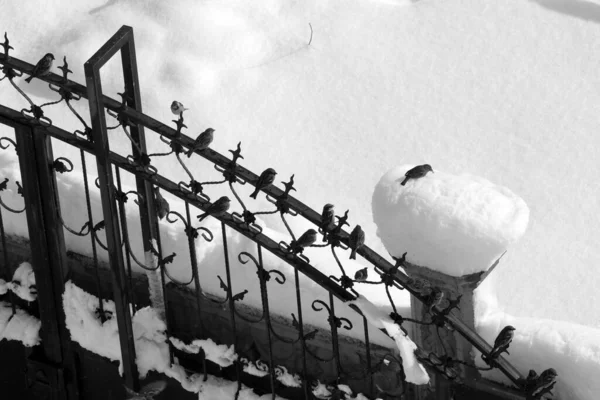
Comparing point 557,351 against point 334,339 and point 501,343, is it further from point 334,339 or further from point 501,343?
point 334,339

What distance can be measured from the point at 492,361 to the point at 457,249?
40cm

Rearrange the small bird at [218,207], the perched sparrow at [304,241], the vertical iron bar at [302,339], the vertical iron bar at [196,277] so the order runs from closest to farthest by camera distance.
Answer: the perched sparrow at [304,241]
the small bird at [218,207]
the vertical iron bar at [302,339]
the vertical iron bar at [196,277]

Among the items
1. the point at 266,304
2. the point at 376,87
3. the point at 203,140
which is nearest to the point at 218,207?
the point at 203,140

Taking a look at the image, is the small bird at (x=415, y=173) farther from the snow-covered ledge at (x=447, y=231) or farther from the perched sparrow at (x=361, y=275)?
the perched sparrow at (x=361, y=275)

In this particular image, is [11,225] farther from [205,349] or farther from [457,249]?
[457,249]

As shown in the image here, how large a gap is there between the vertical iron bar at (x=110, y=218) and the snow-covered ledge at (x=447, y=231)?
0.99 metres

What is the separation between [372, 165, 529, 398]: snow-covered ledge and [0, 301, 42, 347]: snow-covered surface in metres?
1.64

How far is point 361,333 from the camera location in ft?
12.9

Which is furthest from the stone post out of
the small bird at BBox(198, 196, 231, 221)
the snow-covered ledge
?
the small bird at BBox(198, 196, 231, 221)

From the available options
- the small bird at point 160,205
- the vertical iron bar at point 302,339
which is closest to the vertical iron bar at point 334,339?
the vertical iron bar at point 302,339

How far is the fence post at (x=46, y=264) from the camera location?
4.04 metres

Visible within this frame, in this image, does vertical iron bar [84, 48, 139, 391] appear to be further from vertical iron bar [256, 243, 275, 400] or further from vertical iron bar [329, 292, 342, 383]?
vertical iron bar [329, 292, 342, 383]

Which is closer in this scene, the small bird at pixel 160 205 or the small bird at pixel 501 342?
the small bird at pixel 501 342

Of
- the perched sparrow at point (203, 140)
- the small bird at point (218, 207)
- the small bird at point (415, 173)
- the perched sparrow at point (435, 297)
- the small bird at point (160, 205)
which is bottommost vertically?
the perched sparrow at point (435, 297)
